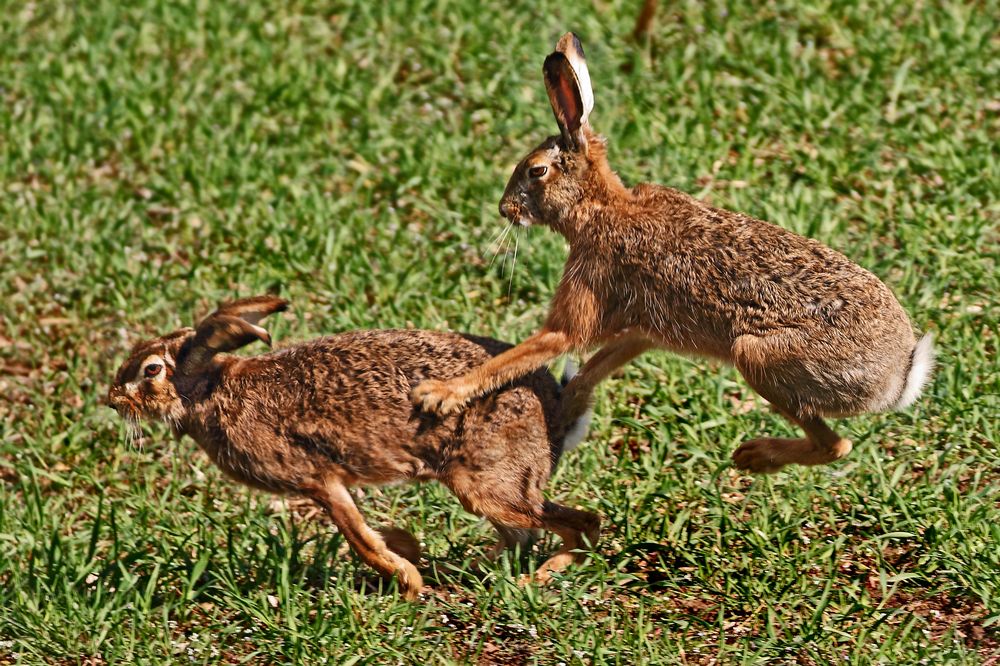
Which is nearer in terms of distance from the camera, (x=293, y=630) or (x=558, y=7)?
(x=293, y=630)

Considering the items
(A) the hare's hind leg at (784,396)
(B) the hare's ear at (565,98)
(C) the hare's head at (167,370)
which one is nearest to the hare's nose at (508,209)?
(B) the hare's ear at (565,98)

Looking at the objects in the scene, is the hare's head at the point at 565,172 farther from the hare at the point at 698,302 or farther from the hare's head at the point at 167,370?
the hare's head at the point at 167,370

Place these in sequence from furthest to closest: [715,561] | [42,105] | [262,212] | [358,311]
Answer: [42,105], [262,212], [358,311], [715,561]

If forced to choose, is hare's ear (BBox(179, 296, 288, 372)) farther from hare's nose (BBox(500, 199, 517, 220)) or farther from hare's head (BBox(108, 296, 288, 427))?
hare's nose (BBox(500, 199, 517, 220))

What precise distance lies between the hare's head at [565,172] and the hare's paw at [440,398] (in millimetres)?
971

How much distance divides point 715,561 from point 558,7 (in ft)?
15.6

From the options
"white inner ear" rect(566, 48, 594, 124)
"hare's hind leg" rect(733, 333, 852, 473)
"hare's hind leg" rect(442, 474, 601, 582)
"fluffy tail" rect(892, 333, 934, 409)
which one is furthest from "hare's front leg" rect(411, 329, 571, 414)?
"fluffy tail" rect(892, 333, 934, 409)

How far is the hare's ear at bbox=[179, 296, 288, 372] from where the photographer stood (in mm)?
5676

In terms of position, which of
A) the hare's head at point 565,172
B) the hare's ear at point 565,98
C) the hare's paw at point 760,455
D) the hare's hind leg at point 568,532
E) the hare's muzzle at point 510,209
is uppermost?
the hare's ear at point 565,98

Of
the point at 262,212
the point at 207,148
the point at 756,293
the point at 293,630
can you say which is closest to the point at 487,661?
the point at 293,630

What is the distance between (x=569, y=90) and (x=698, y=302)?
104 cm

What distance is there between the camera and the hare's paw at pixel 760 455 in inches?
226

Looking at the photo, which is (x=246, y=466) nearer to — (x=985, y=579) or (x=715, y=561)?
(x=715, y=561)

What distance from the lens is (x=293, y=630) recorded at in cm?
525
